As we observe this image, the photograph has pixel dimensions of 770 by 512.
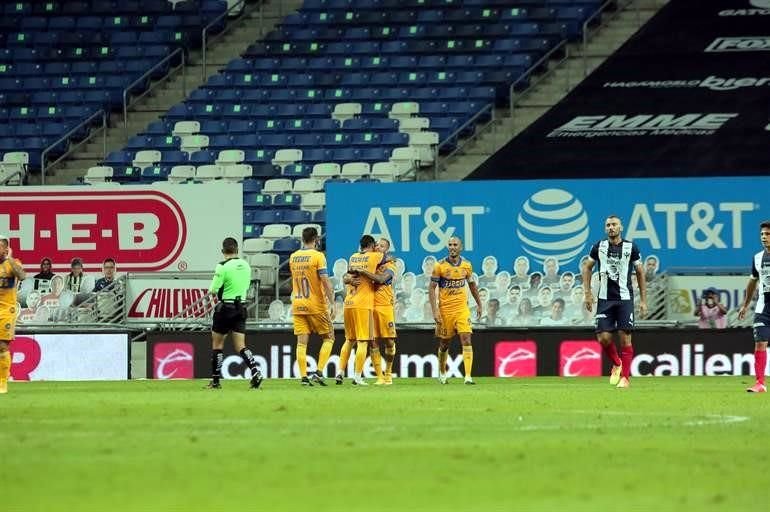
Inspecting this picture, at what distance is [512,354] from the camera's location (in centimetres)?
2712

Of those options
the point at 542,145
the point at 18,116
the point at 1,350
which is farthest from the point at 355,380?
the point at 18,116

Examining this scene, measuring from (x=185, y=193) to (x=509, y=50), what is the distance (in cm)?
1063

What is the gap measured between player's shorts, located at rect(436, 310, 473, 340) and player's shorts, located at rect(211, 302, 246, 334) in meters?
2.94

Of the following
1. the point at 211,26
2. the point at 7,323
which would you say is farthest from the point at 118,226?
the point at 211,26

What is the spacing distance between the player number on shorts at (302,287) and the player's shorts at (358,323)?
A: 65cm

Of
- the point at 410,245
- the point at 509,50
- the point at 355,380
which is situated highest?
the point at 509,50

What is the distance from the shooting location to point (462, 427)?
40.2ft

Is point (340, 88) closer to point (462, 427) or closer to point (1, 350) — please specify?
point (1, 350)

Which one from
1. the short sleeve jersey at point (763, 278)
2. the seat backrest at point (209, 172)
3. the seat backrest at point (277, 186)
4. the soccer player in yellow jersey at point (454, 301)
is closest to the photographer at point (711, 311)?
the soccer player in yellow jersey at point (454, 301)

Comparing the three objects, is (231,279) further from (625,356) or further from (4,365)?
(625,356)

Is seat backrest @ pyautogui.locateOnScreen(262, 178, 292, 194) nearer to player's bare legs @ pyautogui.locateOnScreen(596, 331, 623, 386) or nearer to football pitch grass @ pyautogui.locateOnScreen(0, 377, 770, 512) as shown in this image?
player's bare legs @ pyautogui.locateOnScreen(596, 331, 623, 386)

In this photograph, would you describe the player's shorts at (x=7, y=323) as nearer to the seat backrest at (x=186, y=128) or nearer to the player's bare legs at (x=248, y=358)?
the player's bare legs at (x=248, y=358)

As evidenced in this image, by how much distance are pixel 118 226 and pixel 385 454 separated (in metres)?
19.5

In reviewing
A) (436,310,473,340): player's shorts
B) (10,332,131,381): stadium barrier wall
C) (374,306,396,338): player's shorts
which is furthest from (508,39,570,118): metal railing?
(374,306,396,338): player's shorts
